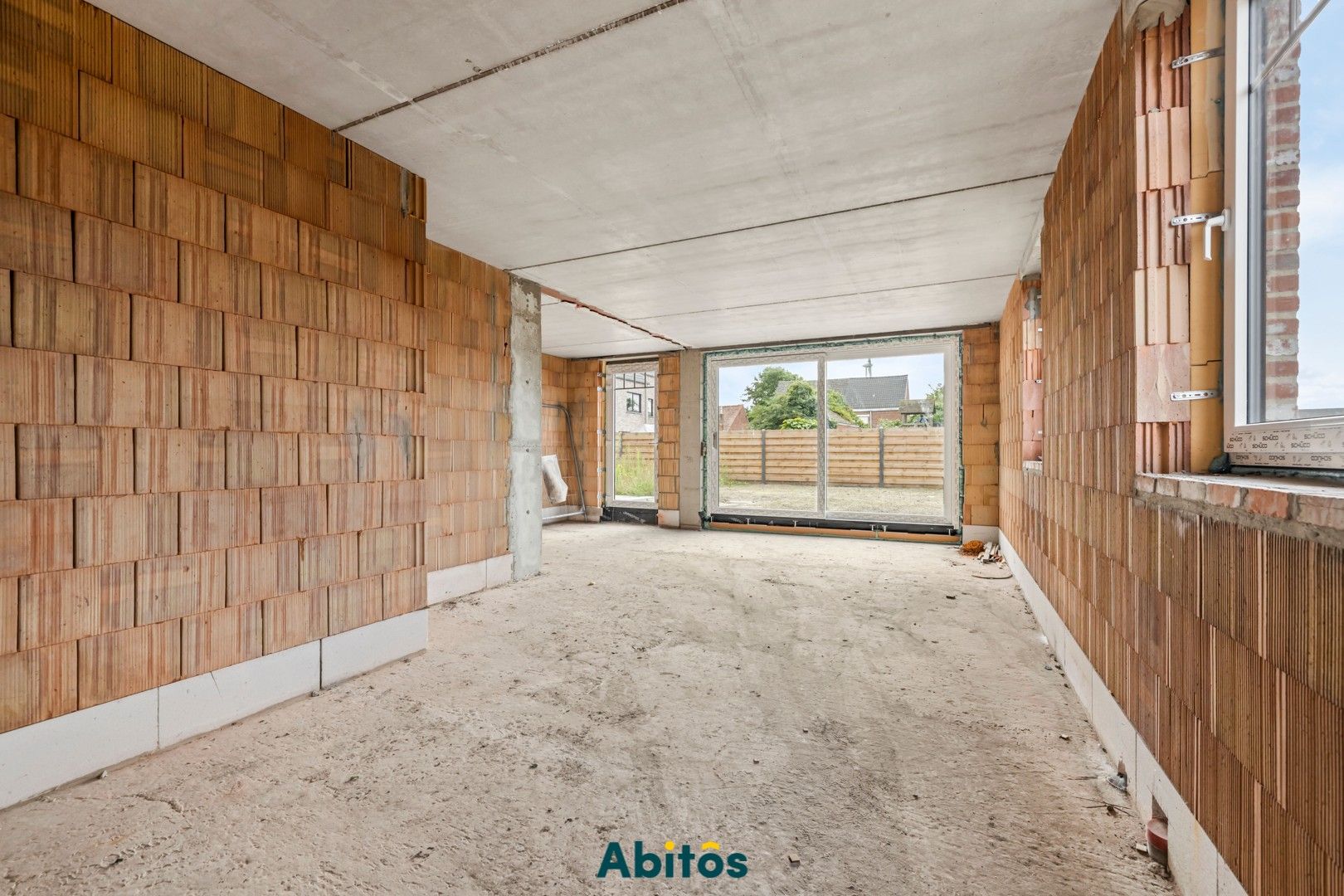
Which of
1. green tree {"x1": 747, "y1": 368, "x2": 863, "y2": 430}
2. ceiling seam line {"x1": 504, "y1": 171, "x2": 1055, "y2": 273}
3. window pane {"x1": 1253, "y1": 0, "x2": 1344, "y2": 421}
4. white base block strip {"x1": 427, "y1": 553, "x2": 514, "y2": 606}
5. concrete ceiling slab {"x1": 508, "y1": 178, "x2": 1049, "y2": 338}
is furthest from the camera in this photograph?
green tree {"x1": 747, "y1": 368, "x2": 863, "y2": 430}

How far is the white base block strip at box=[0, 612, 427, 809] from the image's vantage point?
1711 millimetres

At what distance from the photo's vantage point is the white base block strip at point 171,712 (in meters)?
1.71

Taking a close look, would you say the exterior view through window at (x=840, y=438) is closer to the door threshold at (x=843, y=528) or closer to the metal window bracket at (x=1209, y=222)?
the door threshold at (x=843, y=528)

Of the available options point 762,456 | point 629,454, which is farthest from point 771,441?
point 629,454

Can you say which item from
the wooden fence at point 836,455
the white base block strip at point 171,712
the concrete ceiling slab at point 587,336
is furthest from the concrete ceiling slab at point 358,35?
the wooden fence at point 836,455

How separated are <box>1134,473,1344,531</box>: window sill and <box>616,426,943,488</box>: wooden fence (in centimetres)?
580

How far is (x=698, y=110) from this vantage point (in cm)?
238

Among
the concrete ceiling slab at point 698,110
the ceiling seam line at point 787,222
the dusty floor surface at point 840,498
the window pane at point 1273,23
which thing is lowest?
the dusty floor surface at point 840,498

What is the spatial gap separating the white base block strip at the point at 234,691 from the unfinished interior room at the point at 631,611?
0.04ft

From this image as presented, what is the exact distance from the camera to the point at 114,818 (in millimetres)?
1625

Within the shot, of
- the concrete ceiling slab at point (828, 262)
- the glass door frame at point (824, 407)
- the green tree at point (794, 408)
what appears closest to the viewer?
the concrete ceiling slab at point (828, 262)

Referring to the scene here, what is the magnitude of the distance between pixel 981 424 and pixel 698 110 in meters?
5.01

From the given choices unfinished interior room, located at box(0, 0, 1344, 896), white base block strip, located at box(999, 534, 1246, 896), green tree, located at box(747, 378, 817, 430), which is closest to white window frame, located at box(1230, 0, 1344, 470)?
unfinished interior room, located at box(0, 0, 1344, 896)

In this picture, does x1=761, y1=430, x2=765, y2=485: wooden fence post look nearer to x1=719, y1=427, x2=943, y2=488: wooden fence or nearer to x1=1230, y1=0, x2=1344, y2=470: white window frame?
x1=719, y1=427, x2=943, y2=488: wooden fence
